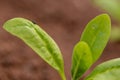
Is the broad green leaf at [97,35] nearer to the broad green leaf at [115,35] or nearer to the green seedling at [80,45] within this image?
the green seedling at [80,45]

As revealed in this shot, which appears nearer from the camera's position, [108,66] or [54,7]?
[108,66]

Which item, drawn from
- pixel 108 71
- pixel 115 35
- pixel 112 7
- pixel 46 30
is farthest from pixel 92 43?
pixel 112 7

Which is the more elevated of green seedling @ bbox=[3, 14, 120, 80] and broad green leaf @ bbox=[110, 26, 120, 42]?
green seedling @ bbox=[3, 14, 120, 80]

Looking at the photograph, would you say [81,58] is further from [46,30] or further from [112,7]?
[112,7]

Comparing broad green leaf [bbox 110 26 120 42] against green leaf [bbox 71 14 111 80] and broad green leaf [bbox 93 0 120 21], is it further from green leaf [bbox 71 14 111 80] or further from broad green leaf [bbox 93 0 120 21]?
green leaf [bbox 71 14 111 80]

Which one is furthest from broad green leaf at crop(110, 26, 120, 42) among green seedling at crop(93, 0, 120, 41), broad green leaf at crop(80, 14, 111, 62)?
broad green leaf at crop(80, 14, 111, 62)

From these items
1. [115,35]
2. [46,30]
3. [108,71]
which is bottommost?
[115,35]

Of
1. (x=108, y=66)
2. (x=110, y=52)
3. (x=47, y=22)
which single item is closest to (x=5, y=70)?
(x=108, y=66)

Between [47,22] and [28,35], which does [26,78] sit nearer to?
[28,35]
